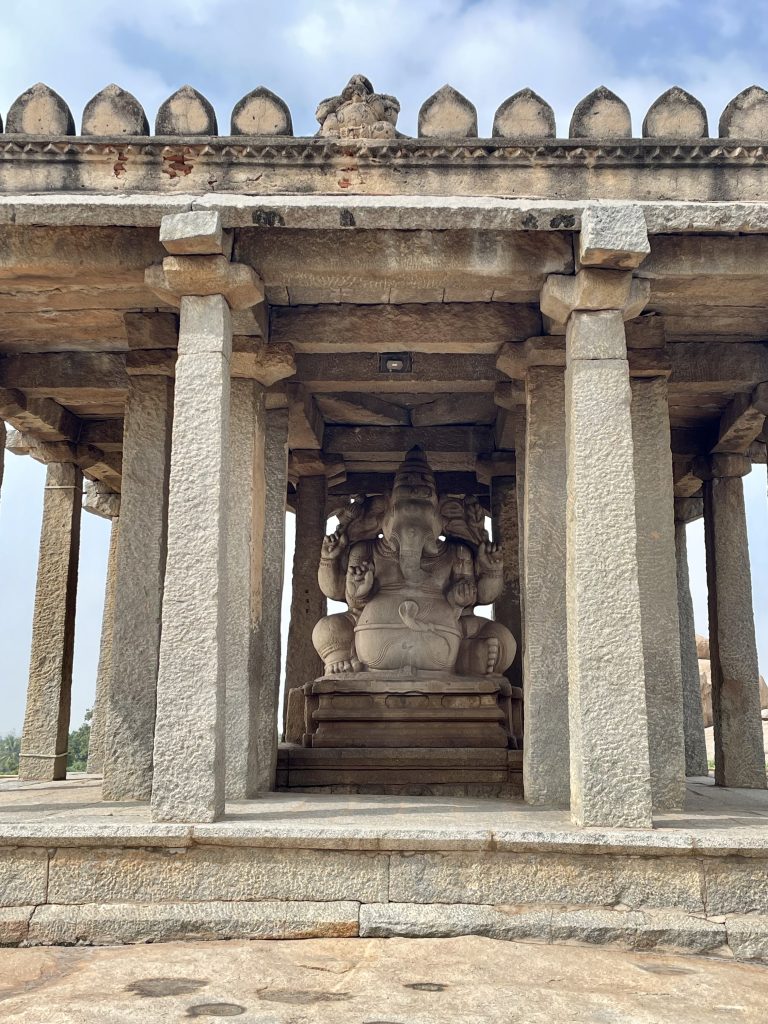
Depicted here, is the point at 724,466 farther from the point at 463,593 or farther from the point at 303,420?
the point at 303,420

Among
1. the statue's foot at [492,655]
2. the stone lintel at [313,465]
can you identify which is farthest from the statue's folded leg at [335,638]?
the stone lintel at [313,465]

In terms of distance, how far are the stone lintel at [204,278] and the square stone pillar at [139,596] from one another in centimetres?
177

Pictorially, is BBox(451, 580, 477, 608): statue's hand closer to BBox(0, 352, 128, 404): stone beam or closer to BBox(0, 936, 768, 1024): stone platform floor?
BBox(0, 352, 128, 404): stone beam

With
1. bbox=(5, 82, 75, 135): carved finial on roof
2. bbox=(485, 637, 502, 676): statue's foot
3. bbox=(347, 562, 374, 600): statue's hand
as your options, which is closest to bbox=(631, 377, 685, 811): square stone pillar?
bbox=(485, 637, 502, 676): statue's foot

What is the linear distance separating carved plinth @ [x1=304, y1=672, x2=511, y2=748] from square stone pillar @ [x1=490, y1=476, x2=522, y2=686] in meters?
1.64

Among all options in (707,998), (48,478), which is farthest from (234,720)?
(48,478)

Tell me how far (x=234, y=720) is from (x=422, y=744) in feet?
7.73

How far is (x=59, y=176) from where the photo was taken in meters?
8.04

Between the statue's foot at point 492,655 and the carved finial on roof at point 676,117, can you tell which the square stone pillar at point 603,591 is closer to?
the carved finial on roof at point 676,117

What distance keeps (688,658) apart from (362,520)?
5535mm

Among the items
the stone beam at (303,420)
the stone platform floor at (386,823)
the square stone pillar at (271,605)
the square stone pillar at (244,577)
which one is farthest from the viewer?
the stone beam at (303,420)

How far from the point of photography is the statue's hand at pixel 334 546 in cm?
1184

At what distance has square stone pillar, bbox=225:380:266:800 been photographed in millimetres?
8422

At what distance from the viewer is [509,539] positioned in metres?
12.2
